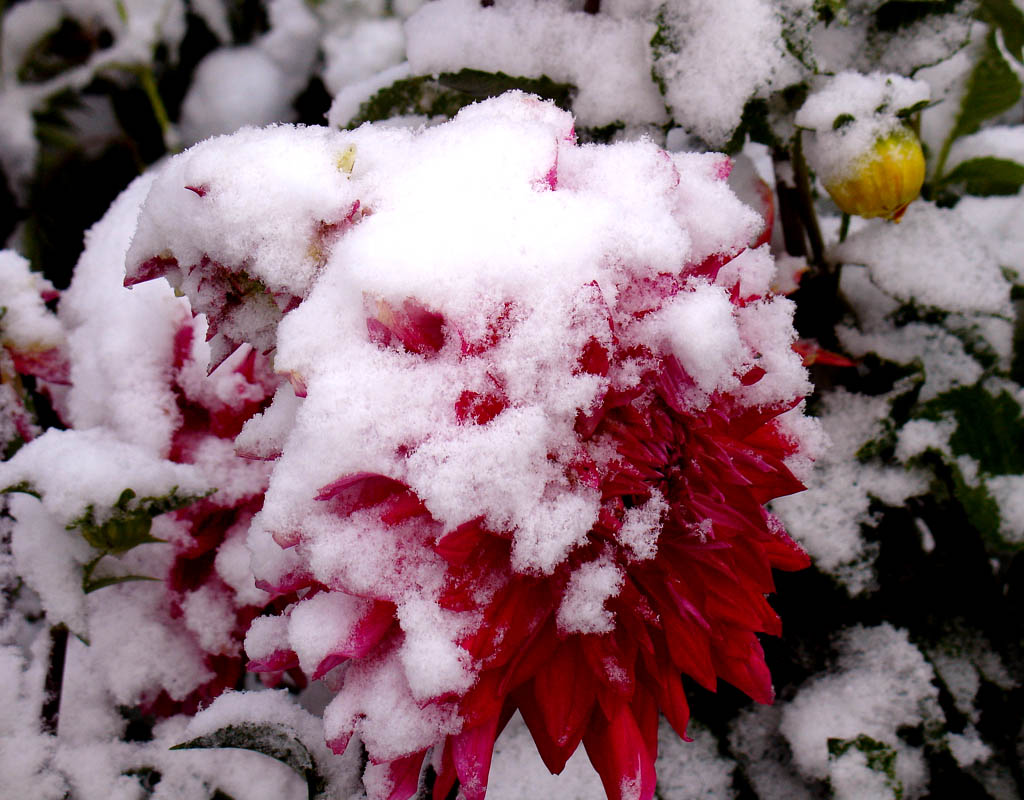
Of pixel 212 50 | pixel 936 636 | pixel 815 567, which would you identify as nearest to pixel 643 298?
pixel 815 567

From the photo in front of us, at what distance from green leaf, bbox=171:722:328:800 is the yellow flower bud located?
390 mm

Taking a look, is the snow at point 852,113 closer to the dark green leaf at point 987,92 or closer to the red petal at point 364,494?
the dark green leaf at point 987,92

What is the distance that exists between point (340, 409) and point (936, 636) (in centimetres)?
44

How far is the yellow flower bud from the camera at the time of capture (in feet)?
1.36

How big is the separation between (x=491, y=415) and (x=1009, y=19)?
0.46 meters

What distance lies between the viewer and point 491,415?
296 millimetres

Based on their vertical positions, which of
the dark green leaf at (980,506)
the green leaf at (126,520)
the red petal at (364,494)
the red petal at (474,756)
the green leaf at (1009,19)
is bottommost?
the dark green leaf at (980,506)

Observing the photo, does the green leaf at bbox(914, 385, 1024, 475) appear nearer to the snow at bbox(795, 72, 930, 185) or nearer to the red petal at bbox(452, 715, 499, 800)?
the snow at bbox(795, 72, 930, 185)

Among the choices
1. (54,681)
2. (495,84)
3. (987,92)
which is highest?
(495,84)

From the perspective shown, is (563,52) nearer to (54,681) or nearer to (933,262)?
(933,262)

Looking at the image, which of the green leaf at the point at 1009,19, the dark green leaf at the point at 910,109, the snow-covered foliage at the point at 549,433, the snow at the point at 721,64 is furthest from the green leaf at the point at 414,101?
the green leaf at the point at 1009,19

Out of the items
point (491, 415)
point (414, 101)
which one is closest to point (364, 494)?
point (491, 415)

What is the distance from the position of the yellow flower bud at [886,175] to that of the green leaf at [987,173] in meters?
0.18

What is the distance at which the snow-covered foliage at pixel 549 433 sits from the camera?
30cm
